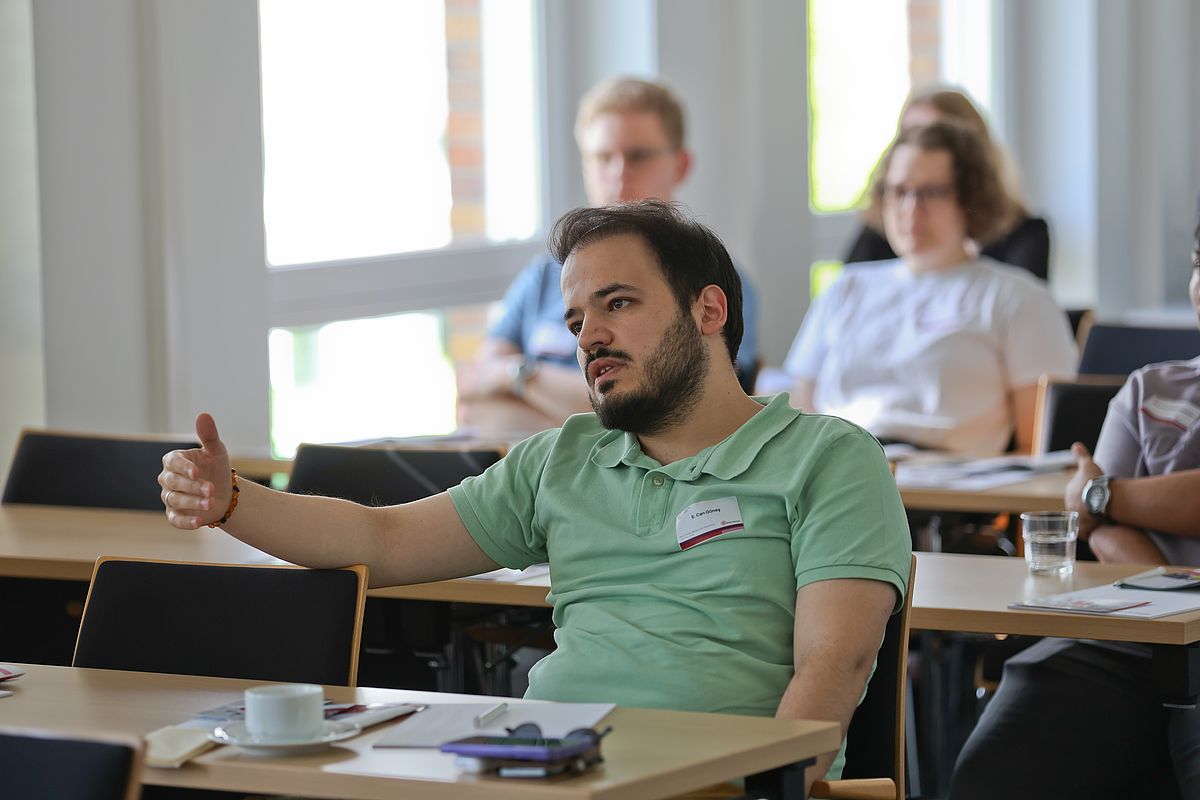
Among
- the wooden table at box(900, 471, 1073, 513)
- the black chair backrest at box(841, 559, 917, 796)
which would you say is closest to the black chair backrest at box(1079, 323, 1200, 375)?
the wooden table at box(900, 471, 1073, 513)

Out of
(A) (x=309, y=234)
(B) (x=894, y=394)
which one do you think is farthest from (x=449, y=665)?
(A) (x=309, y=234)

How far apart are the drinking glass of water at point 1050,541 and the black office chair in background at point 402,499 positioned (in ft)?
3.27

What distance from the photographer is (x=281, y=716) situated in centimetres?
176

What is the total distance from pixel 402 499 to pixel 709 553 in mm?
1169

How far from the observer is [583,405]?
15.5ft

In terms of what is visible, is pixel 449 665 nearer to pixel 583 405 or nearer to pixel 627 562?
pixel 627 562

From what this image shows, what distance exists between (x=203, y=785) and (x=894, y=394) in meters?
3.21

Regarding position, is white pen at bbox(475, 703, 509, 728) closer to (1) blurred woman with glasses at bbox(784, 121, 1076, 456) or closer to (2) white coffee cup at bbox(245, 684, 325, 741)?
(2) white coffee cup at bbox(245, 684, 325, 741)

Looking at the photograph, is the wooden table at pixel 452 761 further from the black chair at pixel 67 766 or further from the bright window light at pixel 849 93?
the bright window light at pixel 849 93

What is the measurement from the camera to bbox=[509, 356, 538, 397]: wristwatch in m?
4.81

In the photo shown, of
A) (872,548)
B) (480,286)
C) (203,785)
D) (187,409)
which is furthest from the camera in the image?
(480,286)

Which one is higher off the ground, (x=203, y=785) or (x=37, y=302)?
(x=37, y=302)

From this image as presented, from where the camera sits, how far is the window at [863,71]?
7281 mm

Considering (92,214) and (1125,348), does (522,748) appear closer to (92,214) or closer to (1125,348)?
(92,214)
